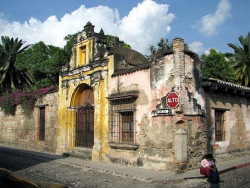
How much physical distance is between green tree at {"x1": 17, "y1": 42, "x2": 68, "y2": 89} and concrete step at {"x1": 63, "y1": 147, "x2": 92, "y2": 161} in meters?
14.9

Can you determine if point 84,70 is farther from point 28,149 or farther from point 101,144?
point 28,149

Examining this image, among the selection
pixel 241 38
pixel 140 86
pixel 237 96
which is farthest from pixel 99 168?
pixel 241 38

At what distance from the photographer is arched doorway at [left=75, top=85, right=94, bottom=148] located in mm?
14672

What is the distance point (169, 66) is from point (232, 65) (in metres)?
18.7

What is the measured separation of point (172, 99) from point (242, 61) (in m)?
20.4

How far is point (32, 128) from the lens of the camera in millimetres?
19172

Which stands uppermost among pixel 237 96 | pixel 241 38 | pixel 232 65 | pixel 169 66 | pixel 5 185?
pixel 241 38

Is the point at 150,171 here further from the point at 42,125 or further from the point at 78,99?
the point at 42,125

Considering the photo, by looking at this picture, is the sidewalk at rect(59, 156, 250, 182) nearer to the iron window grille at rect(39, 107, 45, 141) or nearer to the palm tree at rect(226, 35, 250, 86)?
the iron window grille at rect(39, 107, 45, 141)

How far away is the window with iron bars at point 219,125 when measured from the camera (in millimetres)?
12227

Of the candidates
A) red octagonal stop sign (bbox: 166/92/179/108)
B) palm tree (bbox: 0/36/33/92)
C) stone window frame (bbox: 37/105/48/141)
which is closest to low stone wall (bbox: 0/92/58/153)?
stone window frame (bbox: 37/105/48/141)

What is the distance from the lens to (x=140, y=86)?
1169 cm

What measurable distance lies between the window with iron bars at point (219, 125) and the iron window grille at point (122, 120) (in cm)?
389

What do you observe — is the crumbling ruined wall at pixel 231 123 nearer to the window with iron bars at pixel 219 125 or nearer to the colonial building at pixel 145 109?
the colonial building at pixel 145 109
